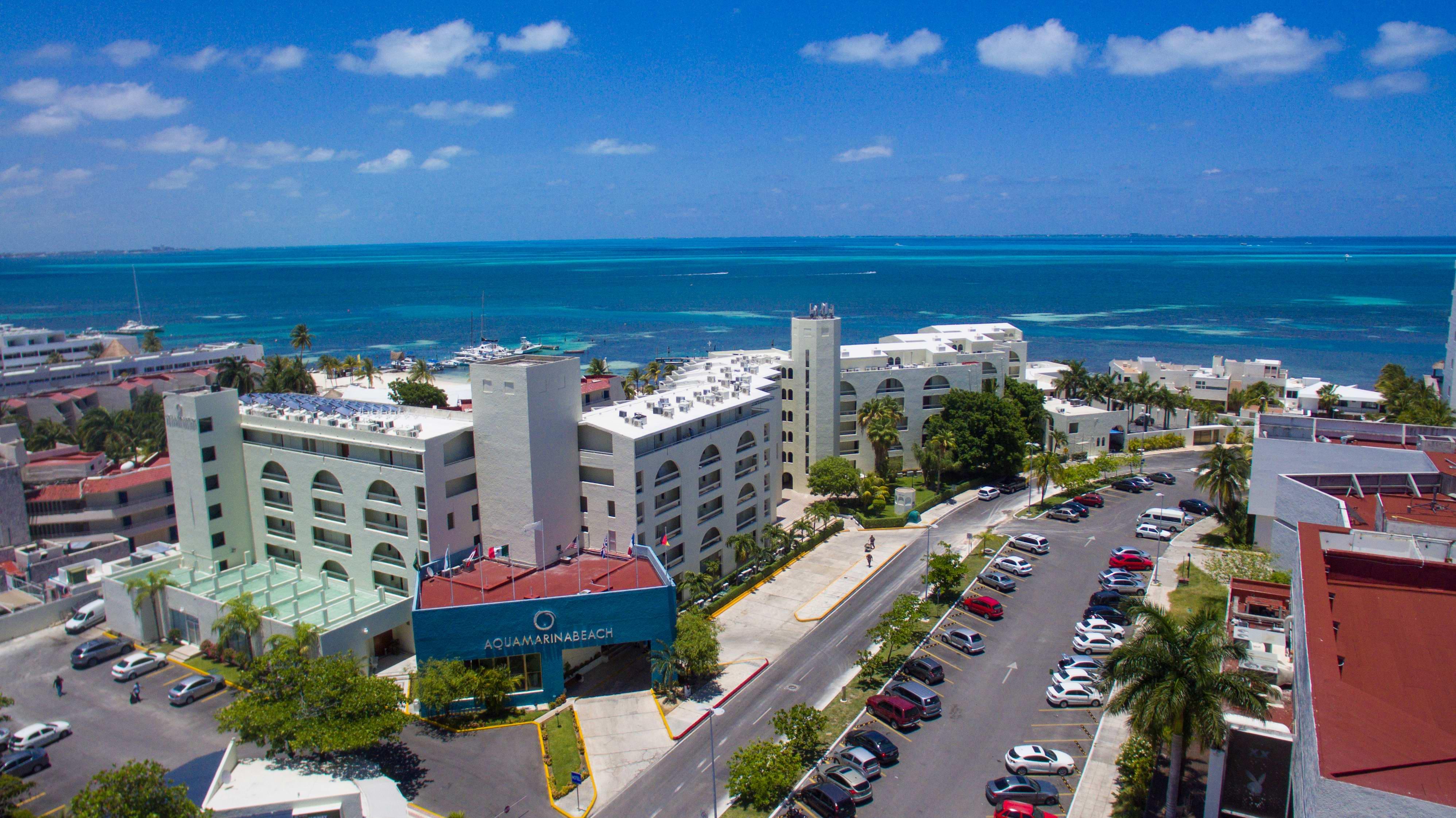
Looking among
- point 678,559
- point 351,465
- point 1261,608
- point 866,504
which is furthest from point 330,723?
point 866,504

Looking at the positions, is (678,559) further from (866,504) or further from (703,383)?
(866,504)

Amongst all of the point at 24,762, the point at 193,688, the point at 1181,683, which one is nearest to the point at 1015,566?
the point at 1181,683

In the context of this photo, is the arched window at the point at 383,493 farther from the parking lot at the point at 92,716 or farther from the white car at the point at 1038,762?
the white car at the point at 1038,762

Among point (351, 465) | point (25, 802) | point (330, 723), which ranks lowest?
point (25, 802)

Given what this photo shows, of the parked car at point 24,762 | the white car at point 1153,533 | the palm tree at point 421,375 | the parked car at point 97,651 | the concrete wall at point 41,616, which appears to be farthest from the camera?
the palm tree at point 421,375

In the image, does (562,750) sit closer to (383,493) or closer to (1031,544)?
(383,493)

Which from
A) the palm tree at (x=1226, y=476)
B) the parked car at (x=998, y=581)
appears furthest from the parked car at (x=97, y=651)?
the palm tree at (x=1226, y=476)
